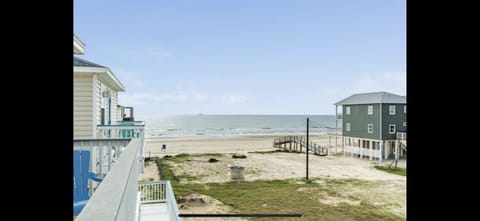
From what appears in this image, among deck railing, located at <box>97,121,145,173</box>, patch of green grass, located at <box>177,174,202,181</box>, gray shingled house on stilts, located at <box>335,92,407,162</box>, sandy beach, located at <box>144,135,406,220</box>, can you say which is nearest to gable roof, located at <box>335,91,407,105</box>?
gray shingled house on stilts, located at <box>335,92,407,162</box>

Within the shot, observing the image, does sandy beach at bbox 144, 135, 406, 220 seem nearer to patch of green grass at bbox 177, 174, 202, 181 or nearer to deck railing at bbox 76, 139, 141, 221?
patch of green grass at bbox 177, 174, 202, 181

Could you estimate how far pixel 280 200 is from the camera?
8.33m

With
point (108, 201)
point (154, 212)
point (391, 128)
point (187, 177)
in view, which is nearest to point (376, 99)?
point (391, 128)

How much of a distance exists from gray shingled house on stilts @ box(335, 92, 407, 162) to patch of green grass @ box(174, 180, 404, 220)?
7004 mm

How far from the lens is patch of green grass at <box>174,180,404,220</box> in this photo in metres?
7.00

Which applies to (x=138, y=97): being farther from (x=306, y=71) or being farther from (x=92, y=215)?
(x=92, y=215)

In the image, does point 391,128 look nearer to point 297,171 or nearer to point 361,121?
point 361,121

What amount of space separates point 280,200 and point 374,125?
9.83 m

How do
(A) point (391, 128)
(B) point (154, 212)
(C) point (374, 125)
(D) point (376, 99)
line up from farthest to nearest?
(C) point (374, 125)
(D) point (376, 99)
(A) point (391, 128)
(B) point (154, 212)
